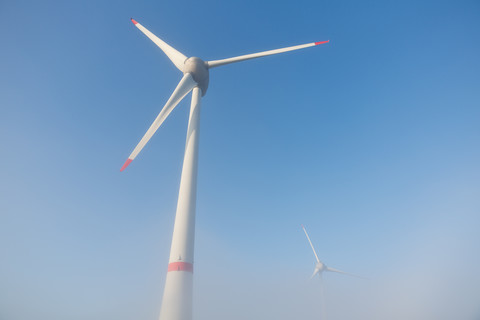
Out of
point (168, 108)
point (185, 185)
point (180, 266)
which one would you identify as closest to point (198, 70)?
point (168, 108)

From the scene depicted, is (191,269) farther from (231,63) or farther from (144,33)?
(144,33)

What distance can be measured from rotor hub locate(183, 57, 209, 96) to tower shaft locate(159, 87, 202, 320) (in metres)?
8.79

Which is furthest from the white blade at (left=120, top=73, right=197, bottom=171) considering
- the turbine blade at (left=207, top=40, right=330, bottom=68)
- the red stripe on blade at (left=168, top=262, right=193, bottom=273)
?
the red stripe on blade at (left=168, top=262, right=193, bottom=273)

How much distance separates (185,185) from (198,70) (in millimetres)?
16193

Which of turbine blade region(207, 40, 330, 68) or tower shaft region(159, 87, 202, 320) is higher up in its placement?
turbine blade region(207, 40, 330, 68)

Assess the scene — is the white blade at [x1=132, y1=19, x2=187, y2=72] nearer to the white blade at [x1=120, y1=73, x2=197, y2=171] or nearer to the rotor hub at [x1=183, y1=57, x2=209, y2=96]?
the rotor hub at [x1=183, y1=57, x2=209, y2=96]

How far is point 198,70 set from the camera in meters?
31.2

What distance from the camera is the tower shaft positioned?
1767cm

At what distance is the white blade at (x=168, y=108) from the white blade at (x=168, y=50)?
14.1 feet

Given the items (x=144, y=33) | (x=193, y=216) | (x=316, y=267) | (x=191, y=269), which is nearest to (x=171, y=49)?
(x=144, y=33)

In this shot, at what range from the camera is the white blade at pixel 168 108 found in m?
23.8

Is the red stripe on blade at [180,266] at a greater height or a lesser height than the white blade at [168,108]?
lesser

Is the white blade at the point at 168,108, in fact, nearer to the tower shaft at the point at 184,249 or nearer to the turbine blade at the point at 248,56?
the tower shaft at the point at 184,249

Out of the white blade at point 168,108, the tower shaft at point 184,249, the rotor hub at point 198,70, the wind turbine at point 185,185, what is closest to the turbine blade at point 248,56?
the wind turbine at point 185,185
